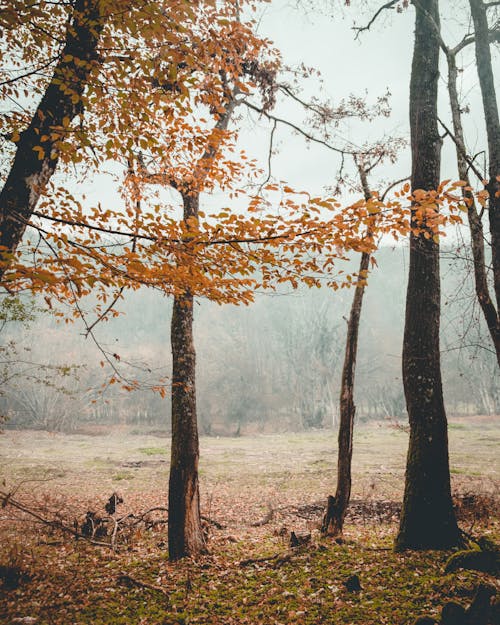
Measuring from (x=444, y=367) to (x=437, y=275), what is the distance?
2062 inches

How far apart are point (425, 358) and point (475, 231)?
206 cm

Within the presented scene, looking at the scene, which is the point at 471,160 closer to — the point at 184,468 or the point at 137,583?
the point at 184,468

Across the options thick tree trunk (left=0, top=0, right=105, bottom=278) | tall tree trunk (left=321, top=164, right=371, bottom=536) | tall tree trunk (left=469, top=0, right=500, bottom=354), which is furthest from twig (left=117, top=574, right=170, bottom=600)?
tall tree trunk (left=469, top=0, right=500, bottom=354)

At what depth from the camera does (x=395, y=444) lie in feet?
85.5

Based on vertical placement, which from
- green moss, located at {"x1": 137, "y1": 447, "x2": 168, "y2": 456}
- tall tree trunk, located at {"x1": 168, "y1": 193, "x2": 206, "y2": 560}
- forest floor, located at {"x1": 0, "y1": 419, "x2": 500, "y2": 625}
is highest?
tall tree trunk, located at {"x1": 168, "y1": 193, "x2": 206, "y2": 560}

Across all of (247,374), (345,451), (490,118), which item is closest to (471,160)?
(490,118)

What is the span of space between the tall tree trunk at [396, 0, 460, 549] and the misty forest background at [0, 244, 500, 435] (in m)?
28.4

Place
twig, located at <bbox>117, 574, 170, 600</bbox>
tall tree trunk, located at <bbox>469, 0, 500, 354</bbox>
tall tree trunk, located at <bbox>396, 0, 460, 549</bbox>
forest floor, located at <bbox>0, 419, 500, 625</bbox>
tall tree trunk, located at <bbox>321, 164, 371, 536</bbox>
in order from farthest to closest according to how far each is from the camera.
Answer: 1. tall tree trunk, located at <bbox>321, 164, 371, 536</bbox>
2. tall tree trunk, located at <bbox>469, 0, 500, 354</bbox>
3. tall tree trunk, located at <bbox>396, 0, 460, 549</bbox>
4. twig, located at <bbox>117, 574, 170, 600</bbox>
5. forest floor, located at <bbox>0, 419, 500, 625</bbox>

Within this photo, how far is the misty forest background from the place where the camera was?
38.7 meters

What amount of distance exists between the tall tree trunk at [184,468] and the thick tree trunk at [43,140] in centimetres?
235

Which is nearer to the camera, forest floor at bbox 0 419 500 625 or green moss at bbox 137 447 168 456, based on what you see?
forest floor at bbox 0 419 500 625

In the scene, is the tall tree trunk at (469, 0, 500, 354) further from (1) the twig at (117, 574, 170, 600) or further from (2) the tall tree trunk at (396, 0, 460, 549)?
(1) the twig at (117, 574, 170, 600)

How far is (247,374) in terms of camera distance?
51500mm

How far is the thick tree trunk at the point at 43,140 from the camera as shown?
302 cm
